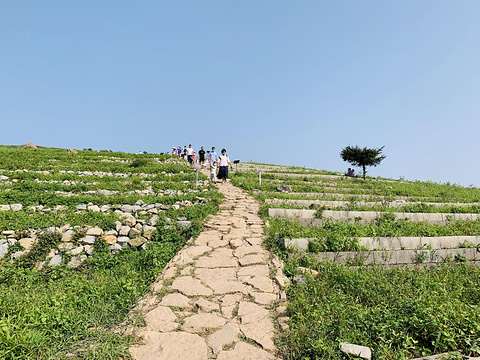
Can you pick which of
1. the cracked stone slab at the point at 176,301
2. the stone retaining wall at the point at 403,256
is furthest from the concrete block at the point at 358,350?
the stone retaining wall at the point at 403,256

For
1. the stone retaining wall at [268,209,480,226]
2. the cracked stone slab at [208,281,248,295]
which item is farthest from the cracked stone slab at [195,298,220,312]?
the stone retaining wall at [268,209,480,226]

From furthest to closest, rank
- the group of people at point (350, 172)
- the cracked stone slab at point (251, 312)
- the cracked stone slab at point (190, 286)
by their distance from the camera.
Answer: the group of people at point (350, 172) → the cracked stone slab at point (190, 286) → the cracked stone slab at point (251, 312)

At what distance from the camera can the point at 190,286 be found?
16.1ft

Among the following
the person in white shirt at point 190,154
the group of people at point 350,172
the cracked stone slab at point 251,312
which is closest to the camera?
the cracked stone slab at point 251,312

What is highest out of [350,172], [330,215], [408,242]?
[350,172]

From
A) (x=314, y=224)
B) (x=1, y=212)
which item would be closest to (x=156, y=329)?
(x=314, y=224)

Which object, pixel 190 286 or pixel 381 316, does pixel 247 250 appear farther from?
pixel 381 316

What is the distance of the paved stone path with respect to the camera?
3455 mm

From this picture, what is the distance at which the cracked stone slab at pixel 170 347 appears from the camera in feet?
10.8

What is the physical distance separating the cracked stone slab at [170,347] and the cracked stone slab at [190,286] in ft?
3.29

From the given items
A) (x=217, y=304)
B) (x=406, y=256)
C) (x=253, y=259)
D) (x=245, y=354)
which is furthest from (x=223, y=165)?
(x=245, y=354)

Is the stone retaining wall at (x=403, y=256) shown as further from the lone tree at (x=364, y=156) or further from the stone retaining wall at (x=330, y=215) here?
the lone tree at (x=364, y=156)

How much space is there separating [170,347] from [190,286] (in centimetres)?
146

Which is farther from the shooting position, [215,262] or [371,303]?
[215,262]
